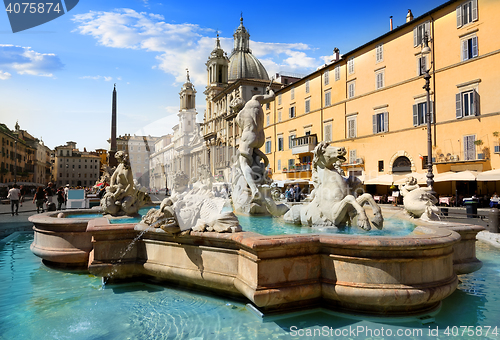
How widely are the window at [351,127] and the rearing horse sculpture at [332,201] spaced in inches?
1040

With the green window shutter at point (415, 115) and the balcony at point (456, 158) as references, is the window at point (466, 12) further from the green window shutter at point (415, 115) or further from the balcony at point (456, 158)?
the balcony at point (456, 158)

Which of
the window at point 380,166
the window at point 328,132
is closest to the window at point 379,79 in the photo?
the window at point 380,166

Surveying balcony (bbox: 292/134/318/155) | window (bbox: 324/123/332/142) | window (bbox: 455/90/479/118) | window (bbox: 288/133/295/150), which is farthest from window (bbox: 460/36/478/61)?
window (bbox: 288/133/295/150)

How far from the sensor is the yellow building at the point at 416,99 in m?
21.6

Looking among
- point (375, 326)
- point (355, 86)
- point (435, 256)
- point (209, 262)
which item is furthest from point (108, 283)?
point (355, 86)

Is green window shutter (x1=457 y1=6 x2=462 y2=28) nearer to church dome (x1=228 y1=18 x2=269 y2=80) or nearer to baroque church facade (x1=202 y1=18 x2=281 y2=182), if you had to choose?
baroque church facade (x1=202 y1=18 x2=281 y2=182)

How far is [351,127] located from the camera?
3131 centimetres

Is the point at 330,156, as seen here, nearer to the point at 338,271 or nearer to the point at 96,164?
the point at 338,271

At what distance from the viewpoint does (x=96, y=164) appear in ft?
342

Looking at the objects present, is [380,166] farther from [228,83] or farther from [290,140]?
[228,83]

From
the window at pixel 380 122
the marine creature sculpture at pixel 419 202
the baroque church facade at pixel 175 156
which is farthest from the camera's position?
the window at pixel 380 122

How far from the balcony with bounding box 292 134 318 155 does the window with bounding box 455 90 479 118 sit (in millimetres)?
13613

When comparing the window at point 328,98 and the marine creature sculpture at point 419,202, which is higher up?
the window at point 328,98

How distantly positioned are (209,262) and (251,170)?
376 cm
